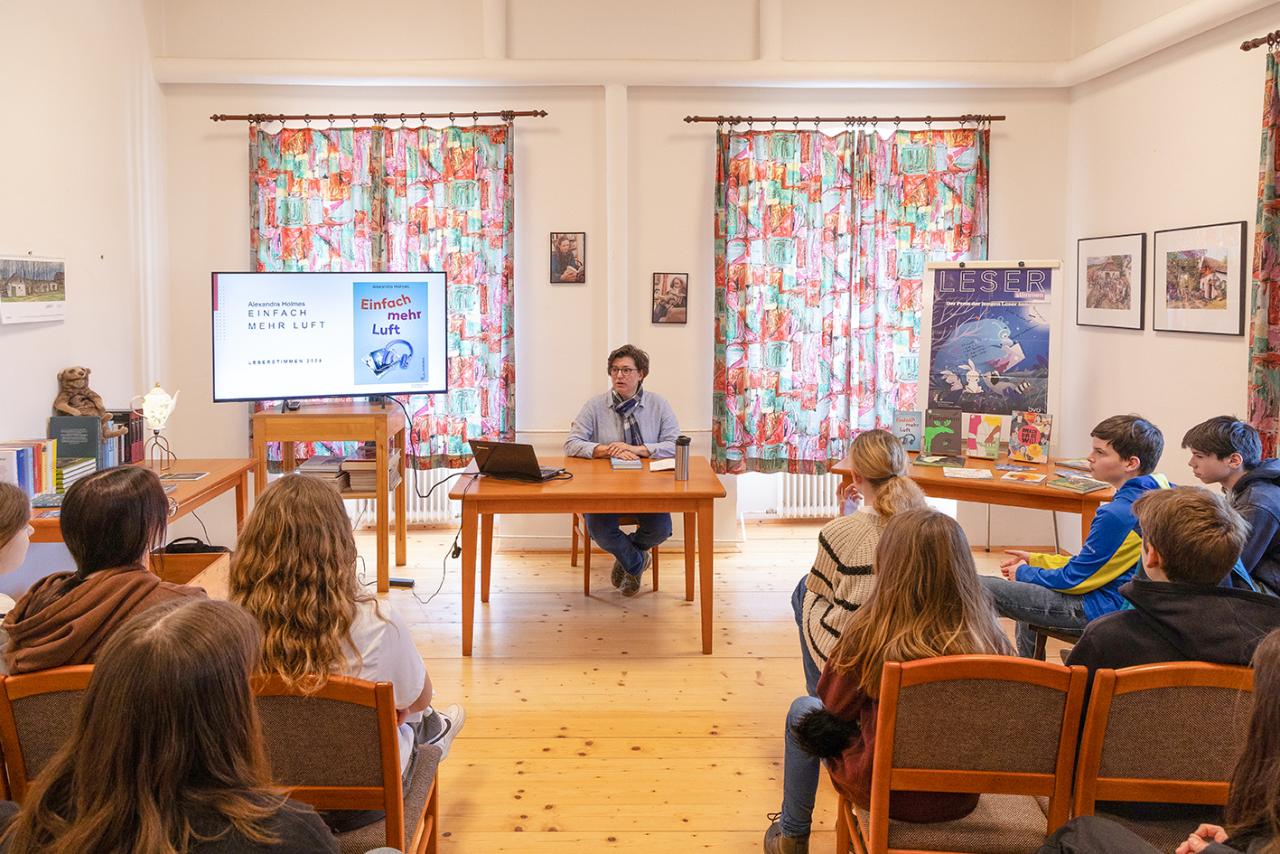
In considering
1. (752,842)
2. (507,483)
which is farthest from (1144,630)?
(507,483)

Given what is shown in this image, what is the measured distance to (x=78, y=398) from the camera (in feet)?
15.1

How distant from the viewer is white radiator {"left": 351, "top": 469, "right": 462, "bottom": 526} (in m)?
6.22

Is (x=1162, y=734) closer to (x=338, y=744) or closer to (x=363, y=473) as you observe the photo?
(x=338, y=744)

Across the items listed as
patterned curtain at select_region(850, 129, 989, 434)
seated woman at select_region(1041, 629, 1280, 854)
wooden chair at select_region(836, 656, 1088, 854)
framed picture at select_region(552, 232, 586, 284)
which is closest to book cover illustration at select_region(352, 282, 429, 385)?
framed picture at select_region(552, 232, 586, 284)

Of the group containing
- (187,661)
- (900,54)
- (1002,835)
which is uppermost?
(900,54)

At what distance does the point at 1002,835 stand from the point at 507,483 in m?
2.65

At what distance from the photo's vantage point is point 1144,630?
2133 millimetres

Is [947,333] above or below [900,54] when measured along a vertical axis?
below

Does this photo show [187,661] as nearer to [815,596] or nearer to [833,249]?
[815,596]

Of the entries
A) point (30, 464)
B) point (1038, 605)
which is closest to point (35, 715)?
point (30, 464)

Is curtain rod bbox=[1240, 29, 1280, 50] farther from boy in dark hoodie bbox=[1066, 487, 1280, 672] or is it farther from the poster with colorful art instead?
boy in dark hoodie bbox=[1066, 487, 1280, 672]

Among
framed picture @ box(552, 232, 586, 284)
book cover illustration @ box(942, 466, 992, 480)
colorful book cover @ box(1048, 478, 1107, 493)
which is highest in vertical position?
framed picture @ box(552, 232, 586, 284)

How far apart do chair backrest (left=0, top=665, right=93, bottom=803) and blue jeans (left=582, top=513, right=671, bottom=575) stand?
10.7 ft

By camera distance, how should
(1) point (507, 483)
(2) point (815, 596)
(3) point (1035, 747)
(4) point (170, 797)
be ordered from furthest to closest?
(1) point (507, 483) < (2) point (815, 596) < (3) point (1035, 747) < (4) point (170, 797)
